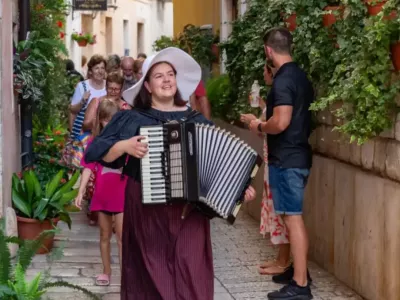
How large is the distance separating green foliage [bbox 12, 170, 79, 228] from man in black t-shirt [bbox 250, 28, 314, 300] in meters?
1.92

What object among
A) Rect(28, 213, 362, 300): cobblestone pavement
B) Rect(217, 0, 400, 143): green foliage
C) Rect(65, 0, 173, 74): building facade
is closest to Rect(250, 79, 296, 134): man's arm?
Rect(217, 0, 400, 143): green foliage

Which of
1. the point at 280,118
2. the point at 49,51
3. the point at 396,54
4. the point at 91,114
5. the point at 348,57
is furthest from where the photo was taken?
the point at 49,51

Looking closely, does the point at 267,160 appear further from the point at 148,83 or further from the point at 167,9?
the point at 167,9

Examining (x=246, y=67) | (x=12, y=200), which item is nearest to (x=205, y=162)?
(x=12, y=200)

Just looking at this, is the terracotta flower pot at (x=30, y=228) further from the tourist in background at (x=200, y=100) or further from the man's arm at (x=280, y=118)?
the man's arm at (x=280, y=118)

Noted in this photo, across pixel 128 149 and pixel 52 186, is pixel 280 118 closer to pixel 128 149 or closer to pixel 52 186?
pixel 128 149

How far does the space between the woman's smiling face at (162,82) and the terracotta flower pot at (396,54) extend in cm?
138

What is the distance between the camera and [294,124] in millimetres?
6203

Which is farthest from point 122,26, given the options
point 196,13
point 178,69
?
point 178,69

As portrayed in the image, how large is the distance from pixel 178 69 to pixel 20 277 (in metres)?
1.36

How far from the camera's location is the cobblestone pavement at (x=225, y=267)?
250 inches

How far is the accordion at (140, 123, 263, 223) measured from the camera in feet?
14.6

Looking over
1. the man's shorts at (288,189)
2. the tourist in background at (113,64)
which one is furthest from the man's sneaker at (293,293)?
the tourist in background at (113,64)

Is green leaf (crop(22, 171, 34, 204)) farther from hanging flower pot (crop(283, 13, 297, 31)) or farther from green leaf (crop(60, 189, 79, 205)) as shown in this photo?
hanging flower pot (crop(283, 13, 297, 31))
